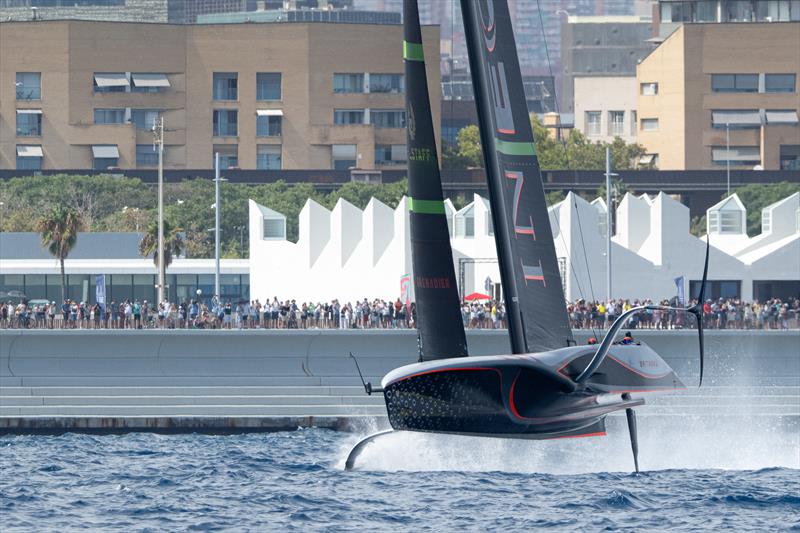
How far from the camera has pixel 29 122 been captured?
133000 millimetres

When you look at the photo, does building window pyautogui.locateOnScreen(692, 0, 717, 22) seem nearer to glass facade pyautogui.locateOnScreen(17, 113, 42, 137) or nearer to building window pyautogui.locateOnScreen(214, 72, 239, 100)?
building window pyautogui.locateOnScreen(214, 72, 239, 100)

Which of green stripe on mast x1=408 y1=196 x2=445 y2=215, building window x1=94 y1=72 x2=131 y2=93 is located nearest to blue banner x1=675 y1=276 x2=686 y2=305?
green stripe on mast x1=408 y1=196 x2=445 y2=215

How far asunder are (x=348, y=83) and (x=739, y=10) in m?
33.8

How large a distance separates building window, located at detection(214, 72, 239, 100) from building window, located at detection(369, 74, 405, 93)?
10.7m

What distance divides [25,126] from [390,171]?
1137 inches

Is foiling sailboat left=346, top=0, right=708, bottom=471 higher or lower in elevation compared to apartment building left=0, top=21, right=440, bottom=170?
lower

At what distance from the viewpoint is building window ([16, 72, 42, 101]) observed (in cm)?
13288

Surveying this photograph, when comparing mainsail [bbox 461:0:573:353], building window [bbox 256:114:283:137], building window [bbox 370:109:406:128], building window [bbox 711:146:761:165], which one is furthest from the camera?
building window [bbox 370:109:406:128]

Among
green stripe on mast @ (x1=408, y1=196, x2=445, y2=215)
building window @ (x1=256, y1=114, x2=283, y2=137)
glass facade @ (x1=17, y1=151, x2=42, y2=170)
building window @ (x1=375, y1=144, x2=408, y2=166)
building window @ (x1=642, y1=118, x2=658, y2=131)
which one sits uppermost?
building window @ (x1=642, y1=118, x2=658, y2=131)

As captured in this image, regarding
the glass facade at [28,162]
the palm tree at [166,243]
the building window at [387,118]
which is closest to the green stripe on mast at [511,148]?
the palm tree at [166,243]

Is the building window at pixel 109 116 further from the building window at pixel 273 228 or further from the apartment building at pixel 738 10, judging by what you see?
the building window at pixel 273 228

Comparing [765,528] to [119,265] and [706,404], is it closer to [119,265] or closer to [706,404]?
[706,404]

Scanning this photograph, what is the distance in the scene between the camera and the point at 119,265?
86.4 m

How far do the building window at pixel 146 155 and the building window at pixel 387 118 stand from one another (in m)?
17.6
